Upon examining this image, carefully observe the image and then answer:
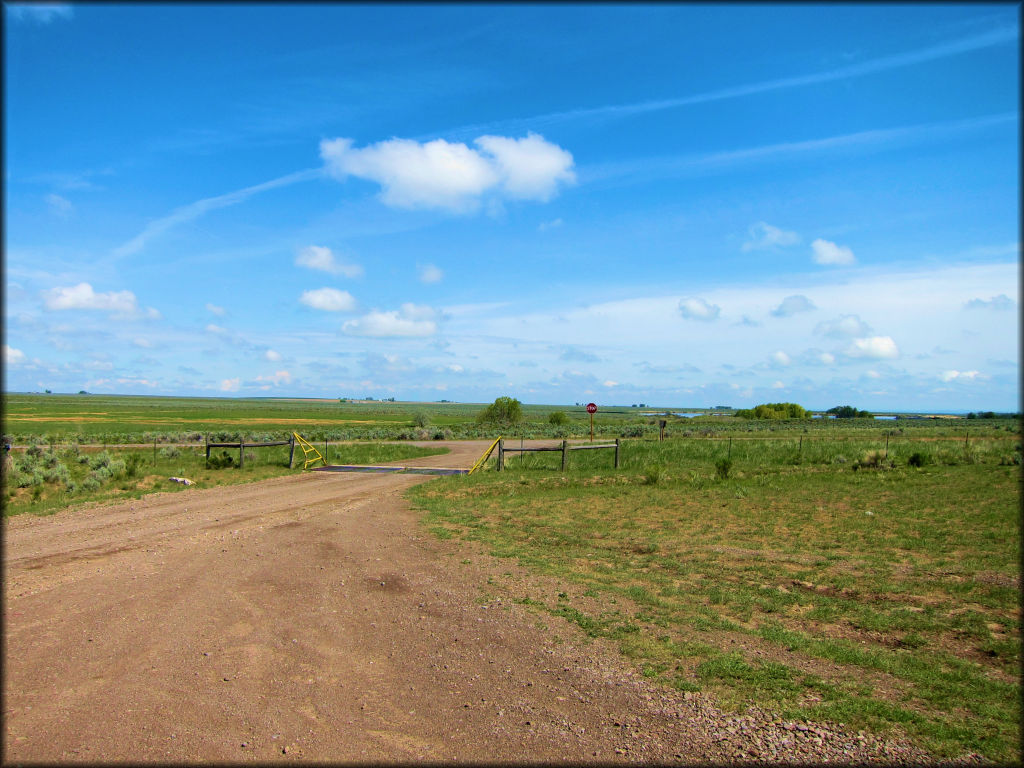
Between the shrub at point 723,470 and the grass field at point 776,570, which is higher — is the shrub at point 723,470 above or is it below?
above

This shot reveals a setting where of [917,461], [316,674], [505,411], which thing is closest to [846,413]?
[505,411]

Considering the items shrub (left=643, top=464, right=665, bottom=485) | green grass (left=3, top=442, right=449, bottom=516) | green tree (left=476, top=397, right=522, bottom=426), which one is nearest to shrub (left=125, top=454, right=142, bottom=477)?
green grass (left=3, top=442, right=449, bottom=516)

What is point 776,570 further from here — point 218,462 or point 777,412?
point 777,412

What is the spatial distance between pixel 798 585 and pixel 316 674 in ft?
20.5

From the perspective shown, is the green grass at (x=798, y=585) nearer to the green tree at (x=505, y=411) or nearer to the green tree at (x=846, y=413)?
the green tree at (x=505, y=411)

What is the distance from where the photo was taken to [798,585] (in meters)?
8.43

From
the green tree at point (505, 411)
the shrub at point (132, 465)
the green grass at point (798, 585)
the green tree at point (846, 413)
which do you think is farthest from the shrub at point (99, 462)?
the green tree at point (846, 413)

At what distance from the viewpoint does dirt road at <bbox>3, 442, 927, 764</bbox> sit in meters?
4.22

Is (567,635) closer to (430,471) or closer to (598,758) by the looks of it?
(598,758)

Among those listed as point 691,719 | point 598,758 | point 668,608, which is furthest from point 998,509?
point 598,758

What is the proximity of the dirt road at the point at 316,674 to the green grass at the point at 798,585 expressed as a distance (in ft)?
2.00

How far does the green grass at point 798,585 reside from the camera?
521 cm

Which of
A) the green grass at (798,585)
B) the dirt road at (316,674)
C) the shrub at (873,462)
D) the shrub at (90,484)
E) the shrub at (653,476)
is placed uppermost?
the shrub at (873,462)

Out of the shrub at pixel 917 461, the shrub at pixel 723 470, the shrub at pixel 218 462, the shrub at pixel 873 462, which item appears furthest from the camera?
the shrub at pixel 917 461
